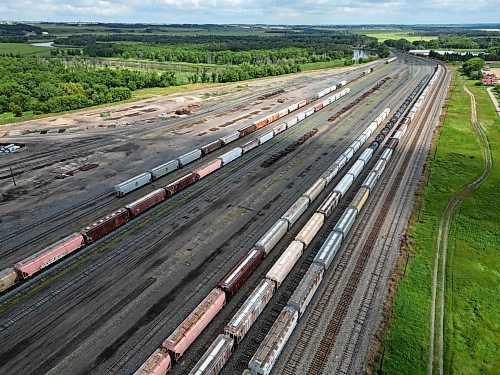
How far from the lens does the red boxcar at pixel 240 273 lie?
3453 centimetres

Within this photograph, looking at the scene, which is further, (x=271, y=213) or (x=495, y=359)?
(x=271, y=213)

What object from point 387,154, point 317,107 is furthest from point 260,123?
point 387,154

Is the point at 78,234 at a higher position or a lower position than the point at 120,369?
higher

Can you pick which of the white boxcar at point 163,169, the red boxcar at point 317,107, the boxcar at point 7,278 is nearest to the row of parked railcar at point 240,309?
the boxcar at point 7,278

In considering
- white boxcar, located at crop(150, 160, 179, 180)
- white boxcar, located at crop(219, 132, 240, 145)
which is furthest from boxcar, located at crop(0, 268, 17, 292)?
white boxcar, located at crop(219, 132, 240, 145)

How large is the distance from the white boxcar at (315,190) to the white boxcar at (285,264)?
12.7m

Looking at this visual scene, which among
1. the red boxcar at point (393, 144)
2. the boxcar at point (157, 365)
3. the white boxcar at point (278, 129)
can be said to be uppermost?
the red boxcar at point (393, 144)

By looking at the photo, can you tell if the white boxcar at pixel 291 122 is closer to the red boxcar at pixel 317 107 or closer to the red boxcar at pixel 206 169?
the red boxcar at pixel 317 107

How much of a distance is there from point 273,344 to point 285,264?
10.6 metres

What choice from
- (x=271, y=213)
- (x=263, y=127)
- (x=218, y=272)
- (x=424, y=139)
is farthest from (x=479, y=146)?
(x=218, y=272)

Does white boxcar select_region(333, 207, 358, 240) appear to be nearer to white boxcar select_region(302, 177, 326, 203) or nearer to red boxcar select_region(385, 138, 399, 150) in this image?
white boxcar select_region(302, 177, 326, 203)

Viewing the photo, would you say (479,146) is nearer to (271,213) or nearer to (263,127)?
(263,127)

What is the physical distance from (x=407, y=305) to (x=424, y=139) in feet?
205

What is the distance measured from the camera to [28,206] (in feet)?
180
